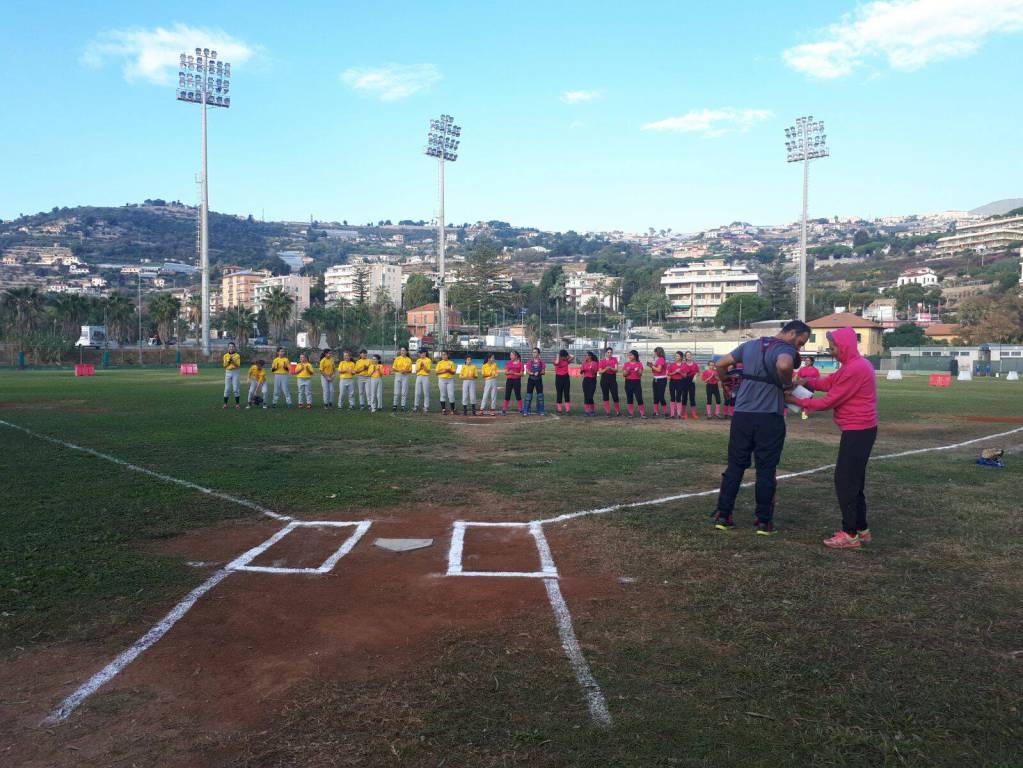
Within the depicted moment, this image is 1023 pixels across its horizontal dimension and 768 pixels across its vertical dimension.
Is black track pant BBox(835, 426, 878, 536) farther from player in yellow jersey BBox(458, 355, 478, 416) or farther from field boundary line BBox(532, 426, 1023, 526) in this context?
player in yellow jersey BBox(458, 355, 478, 416)

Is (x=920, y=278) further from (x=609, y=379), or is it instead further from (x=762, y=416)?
(x=762, y=416)

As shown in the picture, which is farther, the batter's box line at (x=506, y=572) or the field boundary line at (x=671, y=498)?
the field boundary line at (x=671, y=498)

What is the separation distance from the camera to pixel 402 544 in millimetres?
6824

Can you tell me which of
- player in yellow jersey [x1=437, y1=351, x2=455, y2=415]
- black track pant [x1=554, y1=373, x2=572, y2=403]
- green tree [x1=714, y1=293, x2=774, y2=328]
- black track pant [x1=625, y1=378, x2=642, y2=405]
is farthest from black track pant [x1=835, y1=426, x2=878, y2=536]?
green tree [x1=714, y1=293, x2=774, y2=328]

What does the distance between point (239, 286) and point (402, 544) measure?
18214 cm

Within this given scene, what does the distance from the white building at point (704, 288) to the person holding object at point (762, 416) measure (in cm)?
12979

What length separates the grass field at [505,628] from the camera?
137 inches

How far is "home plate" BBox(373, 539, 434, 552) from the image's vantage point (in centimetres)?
670

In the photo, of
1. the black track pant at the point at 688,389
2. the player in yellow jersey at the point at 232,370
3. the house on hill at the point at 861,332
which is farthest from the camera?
the house on hill at the point at 861,332

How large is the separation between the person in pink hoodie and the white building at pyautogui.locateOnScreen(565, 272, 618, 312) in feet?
431

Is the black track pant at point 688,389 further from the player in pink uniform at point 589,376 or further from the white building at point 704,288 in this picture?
the white building at point 704,288

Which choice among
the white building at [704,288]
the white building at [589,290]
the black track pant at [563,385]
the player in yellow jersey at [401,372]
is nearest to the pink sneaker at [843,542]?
the black track pant at [563,385]

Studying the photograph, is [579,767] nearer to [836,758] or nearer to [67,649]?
[836,758]

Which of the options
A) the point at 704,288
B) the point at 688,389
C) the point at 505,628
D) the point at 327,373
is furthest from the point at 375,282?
the point at 505,628
